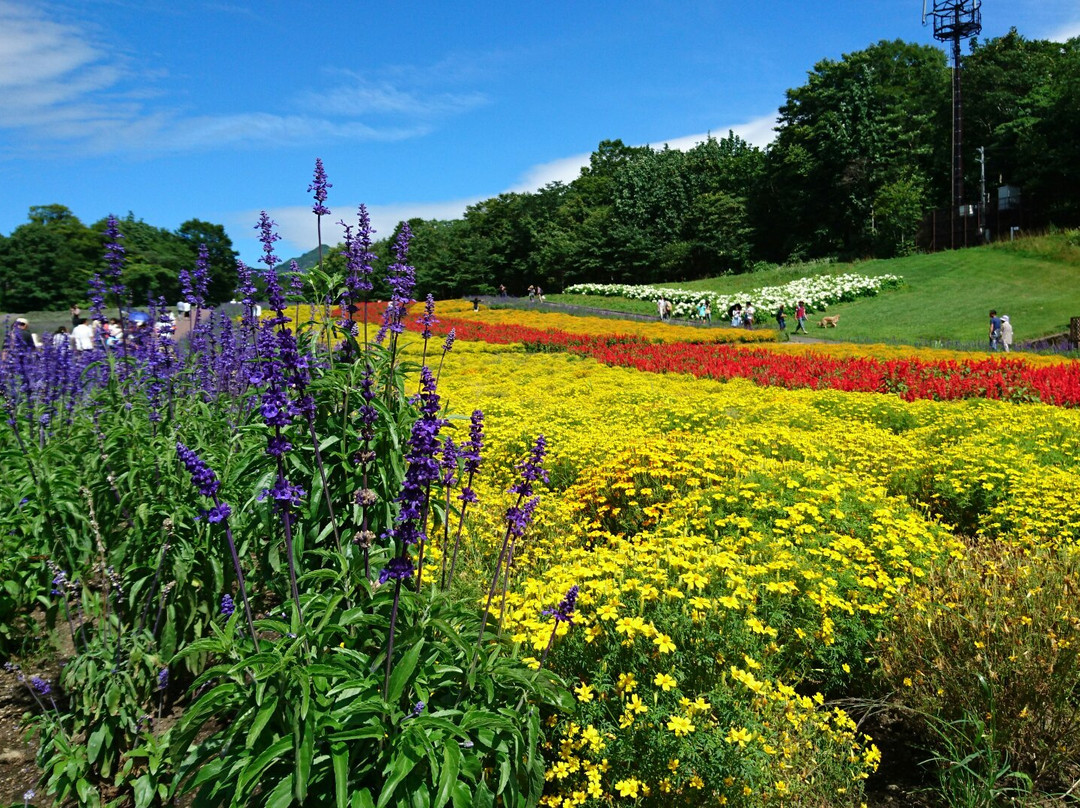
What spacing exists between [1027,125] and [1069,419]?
149 feet

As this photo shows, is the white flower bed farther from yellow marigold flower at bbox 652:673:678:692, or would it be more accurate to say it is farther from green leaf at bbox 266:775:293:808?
green leaf at bbox 266:775:293:808

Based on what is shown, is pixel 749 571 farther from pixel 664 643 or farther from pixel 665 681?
pixel 665 681

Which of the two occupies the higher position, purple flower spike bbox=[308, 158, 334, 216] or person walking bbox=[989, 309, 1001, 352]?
purple flower spike bbox=[308, 158, 334, 216]

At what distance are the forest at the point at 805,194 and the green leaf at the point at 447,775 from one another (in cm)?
3950

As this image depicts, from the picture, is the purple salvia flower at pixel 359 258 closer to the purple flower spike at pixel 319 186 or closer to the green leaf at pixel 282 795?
the purple flower spike at pixel 319 186

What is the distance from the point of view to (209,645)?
2277 millimetres

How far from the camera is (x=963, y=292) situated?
97.1 ft

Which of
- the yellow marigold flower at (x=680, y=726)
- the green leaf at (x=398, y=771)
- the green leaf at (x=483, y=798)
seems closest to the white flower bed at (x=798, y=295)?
the yellow marigold flower at (x=680, y=726)

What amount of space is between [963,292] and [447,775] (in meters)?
34.2

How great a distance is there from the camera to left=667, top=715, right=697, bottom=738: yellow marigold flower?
2611 mm

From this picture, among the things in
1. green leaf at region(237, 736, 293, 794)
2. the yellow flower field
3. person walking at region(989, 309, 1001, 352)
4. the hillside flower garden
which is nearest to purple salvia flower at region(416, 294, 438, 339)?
the hillside flower garden

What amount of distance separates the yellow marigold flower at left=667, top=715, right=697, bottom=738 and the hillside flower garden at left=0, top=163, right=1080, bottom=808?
0.04 ft

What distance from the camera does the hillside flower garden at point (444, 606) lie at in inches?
88.4

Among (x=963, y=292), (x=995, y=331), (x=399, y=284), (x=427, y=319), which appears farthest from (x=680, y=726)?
(x=963, y=292)
